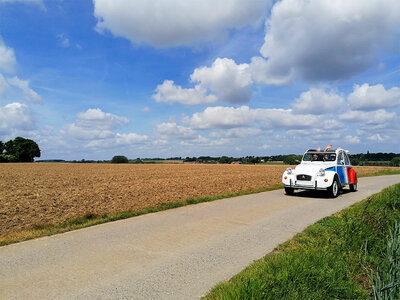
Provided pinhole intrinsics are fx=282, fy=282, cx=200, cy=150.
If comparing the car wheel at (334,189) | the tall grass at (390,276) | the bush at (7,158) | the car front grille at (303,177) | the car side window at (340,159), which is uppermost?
the bush at (7,158)

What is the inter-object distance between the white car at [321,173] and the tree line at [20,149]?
92.1m

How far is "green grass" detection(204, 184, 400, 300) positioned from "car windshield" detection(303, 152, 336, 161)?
7644mm

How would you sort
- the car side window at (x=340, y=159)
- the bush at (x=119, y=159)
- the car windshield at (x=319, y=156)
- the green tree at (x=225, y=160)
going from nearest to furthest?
1. the car windshield at (x=319, y=156)
2. the car side window at (x=340, y=159)
3. the bush at (x=119, y=159)
4. the green tree at (x=225, y=160)

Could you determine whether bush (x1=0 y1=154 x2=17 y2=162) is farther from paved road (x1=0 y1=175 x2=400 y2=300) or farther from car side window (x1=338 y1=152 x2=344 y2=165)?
car side window (x1=338 y1=152 x2=344 y2=165)

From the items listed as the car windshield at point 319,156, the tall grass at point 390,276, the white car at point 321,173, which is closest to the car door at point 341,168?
the white car at point 321,173

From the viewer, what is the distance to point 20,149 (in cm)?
8725

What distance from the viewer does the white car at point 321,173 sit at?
12336 millimetres

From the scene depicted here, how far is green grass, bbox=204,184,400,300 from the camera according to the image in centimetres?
338

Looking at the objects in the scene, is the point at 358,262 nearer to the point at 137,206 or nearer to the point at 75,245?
the point at 75,245

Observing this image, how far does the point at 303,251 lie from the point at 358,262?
917 mm

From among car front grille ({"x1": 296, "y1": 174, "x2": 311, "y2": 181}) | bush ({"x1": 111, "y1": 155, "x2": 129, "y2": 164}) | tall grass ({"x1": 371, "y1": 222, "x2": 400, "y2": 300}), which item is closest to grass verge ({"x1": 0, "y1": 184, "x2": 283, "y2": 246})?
car front grille ({"x1": 296, "y1": 174, "x2": 311, "y2": 181})

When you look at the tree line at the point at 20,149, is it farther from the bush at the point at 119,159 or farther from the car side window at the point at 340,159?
the car side window at the point at 340,159

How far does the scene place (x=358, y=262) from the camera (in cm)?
478

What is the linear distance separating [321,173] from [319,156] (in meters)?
1.80
